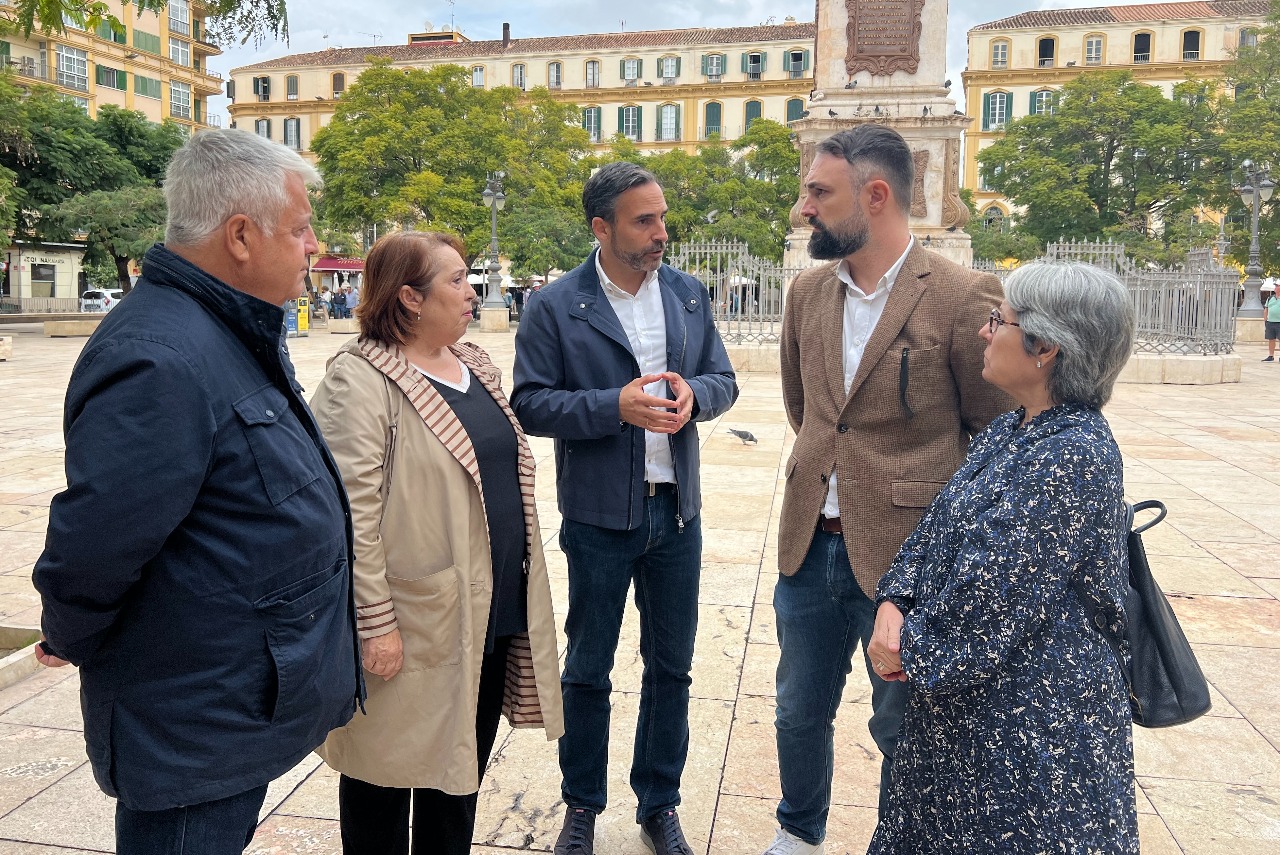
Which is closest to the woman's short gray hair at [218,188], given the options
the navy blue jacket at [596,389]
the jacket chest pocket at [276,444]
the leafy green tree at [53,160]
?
the jacket chest pocket at [276,444]

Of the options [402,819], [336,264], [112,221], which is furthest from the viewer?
Result: [336,264]

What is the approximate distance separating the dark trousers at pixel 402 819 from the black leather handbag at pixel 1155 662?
1.54 meters

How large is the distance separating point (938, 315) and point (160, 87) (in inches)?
2431

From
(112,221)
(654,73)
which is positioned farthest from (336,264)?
(654,73)

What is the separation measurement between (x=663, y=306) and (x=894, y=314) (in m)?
0.75

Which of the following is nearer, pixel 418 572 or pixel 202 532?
pixel 202 532

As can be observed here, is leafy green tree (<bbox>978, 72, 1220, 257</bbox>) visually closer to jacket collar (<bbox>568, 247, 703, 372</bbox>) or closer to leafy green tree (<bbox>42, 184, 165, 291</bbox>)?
leafy green tree (<bbox>42, 184, 165, 291</bbox>)

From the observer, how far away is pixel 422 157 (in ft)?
123

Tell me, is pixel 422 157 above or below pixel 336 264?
above

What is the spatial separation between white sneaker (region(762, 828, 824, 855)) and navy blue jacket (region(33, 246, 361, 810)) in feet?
5.14

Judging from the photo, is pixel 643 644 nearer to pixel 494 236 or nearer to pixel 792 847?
pixel 792 847

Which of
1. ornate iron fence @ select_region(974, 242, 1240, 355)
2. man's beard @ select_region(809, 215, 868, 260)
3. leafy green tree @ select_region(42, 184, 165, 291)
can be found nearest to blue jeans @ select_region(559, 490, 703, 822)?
man's beard @ select_region(809, 215, 868, 260)

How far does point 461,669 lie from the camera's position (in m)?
2.56

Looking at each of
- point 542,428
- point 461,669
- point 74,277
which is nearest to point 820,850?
point 461,669
